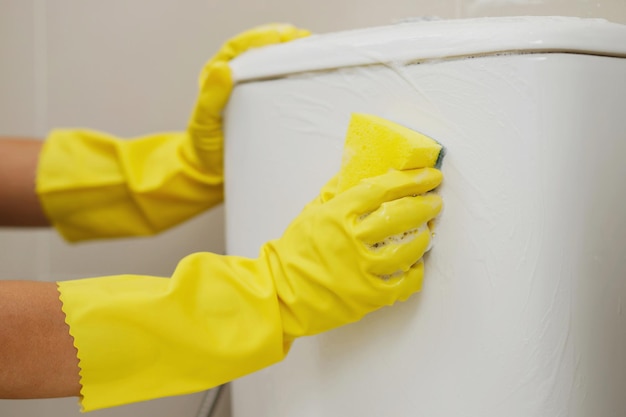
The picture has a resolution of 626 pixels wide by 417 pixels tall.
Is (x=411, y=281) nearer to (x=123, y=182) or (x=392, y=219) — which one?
(x=392, y=219)

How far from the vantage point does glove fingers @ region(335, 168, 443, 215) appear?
15.4 inches

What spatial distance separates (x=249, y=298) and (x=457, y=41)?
0.68ft

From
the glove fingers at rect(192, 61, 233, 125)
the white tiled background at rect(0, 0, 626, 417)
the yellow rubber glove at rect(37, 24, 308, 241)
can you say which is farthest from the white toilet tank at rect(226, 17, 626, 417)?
the white tiled background at rect(0, 0, 626, 417)

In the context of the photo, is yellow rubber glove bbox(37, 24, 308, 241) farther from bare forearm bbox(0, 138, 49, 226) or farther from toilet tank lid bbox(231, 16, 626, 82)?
toilet tank lid bbox(231, 16, 626, 82)

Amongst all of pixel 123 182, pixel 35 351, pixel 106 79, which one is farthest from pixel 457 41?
pixel 106 79

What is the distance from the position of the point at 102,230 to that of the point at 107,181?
6 cm

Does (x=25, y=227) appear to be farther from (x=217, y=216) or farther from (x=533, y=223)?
(x=533, y=223)

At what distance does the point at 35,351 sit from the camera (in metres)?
0.39

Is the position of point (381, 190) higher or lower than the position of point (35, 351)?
higher

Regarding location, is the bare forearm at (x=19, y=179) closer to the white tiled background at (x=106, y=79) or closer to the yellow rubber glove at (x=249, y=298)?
the white tiled background at (x=106, y=79)

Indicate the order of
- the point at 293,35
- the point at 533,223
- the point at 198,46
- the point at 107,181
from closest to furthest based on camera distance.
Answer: the point at 533,223
the point at 293,35
the point at 107,181
the point at 198,46

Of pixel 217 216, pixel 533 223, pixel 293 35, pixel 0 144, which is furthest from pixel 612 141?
pixel 0 144

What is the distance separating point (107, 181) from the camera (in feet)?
2.39

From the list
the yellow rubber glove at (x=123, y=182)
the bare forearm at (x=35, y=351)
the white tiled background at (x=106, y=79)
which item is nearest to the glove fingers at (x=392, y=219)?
the bare forearm at (x=35, y=351)
